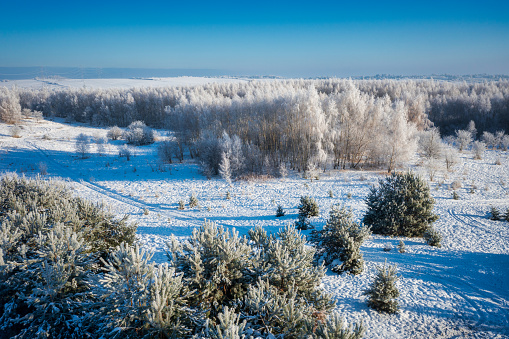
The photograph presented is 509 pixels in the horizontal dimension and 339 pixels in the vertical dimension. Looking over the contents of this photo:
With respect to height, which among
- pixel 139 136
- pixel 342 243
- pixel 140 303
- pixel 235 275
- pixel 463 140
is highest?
pixel 140 303

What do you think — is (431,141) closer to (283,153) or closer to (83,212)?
(283,153)

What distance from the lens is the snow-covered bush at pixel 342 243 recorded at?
28.8 ft

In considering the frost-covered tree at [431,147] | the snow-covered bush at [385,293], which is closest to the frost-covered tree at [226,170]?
the snow-covered bush at [385,293]

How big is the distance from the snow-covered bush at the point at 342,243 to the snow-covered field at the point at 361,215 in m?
0.42

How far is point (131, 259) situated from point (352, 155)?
28.7 m

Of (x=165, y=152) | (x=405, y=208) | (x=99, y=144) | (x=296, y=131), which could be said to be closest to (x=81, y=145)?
(x=99, y=144)

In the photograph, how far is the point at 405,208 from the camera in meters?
12.1

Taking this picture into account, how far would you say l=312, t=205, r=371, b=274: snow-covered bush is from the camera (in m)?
8.78

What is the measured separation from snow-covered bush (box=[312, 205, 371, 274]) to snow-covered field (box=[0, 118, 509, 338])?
16.4 inches

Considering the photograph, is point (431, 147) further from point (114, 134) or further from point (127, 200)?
point (114, 134)

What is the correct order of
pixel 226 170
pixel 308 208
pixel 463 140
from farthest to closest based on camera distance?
pixel 463 140 < pixel 226 170 < pixel 308 208

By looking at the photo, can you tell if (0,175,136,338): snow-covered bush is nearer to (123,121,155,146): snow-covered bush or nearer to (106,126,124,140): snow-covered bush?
(123,121,155,146): snow-covered bush

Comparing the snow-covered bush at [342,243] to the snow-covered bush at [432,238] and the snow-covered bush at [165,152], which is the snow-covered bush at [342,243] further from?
the snow-covered bush at [165,152]

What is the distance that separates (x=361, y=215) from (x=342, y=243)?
261 inches
